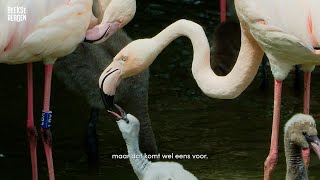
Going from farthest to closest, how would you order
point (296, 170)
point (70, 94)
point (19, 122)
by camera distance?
1. point (70, 94)
2. point (19, 122)
3. point (296, 170)

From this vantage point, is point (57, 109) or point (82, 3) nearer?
point (82, 3)

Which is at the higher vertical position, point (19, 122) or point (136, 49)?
point (136, 49)

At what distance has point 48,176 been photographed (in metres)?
8.84

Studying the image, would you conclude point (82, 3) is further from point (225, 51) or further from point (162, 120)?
point (225, 51)

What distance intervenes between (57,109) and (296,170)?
3.54 m

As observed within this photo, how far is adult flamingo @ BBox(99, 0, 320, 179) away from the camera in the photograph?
764cm

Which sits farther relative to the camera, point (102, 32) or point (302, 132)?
point (102, 32)

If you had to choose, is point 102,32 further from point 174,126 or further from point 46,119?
point 174,126

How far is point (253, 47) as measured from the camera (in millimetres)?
7988

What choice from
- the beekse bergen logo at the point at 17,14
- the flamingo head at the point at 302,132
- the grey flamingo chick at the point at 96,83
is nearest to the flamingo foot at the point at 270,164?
the flamingo head at the point at 302,132

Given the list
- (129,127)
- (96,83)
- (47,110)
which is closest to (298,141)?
(129,127)

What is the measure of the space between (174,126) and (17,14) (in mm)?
2427

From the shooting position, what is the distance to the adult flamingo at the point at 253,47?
7.64m

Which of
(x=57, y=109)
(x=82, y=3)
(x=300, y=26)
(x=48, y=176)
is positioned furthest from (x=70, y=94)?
(x=300, y=26)
